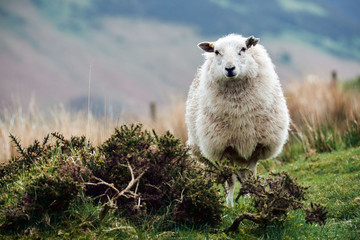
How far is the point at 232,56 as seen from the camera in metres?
5.62

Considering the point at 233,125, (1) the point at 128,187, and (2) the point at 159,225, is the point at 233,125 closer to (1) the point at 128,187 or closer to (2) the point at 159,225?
(2) the point at 159,225

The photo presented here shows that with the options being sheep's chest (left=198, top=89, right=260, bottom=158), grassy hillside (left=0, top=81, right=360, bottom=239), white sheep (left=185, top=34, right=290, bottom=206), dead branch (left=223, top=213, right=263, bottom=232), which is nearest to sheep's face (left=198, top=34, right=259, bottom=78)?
white sheep (left=185, top=34, right=290, bottom=206)

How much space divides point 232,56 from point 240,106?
0.73m

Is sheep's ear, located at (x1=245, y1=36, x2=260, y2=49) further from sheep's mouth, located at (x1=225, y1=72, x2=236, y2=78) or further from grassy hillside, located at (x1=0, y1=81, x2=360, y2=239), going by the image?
grassy hillside, located at (x1=0, y1=81, x2=360, y2=239)

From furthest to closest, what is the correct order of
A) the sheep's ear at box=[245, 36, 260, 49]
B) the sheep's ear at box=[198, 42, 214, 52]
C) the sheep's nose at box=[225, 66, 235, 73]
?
1. the sheep's ear at box=[198, 42, 214, 52]
2. the sheep's ear at box=[245, 36, 260, 49]
3. the sheep's nose at box=[225, 66, 235, 73]

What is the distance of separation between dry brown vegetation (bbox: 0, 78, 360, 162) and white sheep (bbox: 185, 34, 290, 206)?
42.8 inches

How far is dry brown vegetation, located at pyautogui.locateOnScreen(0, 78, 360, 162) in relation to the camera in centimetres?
715

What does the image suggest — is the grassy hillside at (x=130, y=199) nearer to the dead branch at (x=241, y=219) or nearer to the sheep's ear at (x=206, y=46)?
the dead branch at (x=241, y=219)

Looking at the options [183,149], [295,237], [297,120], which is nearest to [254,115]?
[183,149]

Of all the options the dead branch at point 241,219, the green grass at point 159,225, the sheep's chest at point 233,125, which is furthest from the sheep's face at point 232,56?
the dead branch at point 241,219

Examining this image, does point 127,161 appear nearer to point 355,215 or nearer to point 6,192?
point 6,192

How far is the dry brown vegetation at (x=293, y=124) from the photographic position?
7.15 meters

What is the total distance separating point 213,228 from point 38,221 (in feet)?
5.65

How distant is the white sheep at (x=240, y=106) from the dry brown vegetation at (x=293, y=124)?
109 cm
